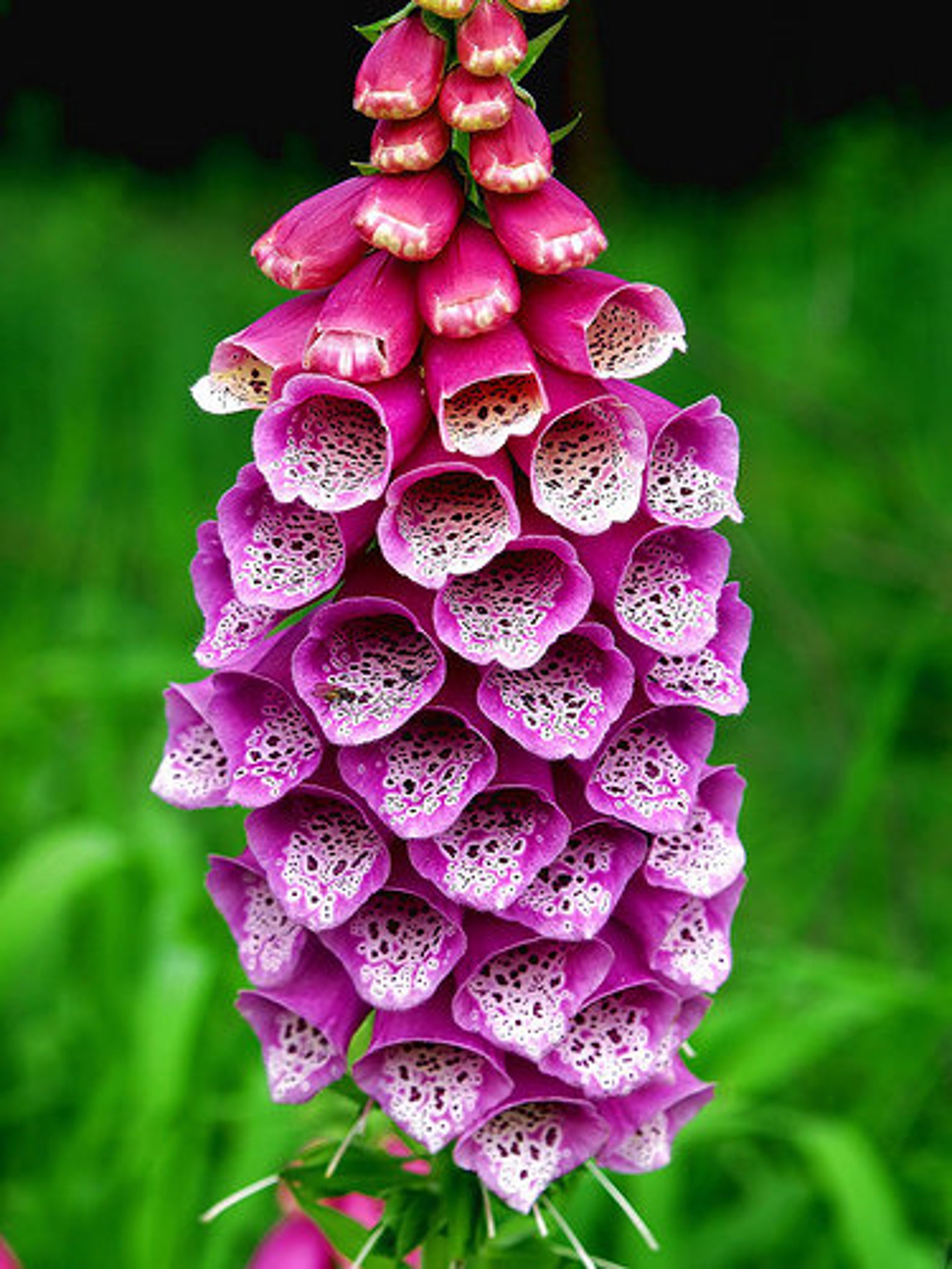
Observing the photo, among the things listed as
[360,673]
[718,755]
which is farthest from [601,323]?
[718,755]

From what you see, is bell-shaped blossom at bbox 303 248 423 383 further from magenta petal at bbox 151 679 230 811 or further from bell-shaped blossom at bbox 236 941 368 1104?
bell-shaped blossom at bbox 236 941 368 1104

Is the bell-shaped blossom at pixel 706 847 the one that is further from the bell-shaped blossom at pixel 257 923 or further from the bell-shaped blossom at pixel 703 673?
the bell-shaped blossom at pixel 257 923

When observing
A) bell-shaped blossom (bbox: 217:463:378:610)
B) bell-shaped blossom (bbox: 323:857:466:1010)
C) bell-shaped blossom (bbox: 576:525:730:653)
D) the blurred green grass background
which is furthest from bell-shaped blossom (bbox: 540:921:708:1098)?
the blurred green grass background

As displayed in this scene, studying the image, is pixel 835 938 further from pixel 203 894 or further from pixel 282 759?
pixel 282 759

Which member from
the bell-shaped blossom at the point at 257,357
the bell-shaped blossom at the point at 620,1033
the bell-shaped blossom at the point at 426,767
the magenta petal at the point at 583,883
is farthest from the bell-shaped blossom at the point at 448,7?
the bell-shaped blossom at the point at 620,1033

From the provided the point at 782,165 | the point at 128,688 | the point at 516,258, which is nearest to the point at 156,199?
the point at 782,165

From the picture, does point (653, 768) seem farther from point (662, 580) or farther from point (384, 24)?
point (384, 24)
